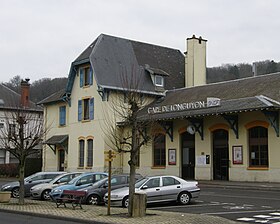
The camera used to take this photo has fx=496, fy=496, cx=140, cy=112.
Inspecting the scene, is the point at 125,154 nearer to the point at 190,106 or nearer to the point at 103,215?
the point at 190,106

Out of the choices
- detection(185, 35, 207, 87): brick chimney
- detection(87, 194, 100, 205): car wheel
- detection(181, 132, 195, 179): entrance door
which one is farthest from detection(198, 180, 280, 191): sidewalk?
detection(185, 35, 207, 87): brick chimney

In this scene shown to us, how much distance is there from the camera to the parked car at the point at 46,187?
2402 cm

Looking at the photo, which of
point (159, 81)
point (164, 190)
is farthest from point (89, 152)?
point (164, 190)

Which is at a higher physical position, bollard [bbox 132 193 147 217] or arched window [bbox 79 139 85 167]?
arched window [bbox 79 139 85 167]

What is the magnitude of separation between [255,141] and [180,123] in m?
6.71

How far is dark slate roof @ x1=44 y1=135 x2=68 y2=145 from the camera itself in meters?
46.3

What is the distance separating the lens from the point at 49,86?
68.5m

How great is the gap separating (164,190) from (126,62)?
25615 mm

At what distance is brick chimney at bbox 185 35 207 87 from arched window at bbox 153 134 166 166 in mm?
9503

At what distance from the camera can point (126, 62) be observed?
4428cm

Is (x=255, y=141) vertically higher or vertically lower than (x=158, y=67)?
lower

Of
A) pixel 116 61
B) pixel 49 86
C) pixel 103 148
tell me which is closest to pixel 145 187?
pixel 103 148

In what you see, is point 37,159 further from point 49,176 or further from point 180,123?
point 49,176

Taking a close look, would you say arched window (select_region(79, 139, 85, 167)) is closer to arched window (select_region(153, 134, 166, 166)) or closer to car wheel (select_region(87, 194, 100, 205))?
arched window (select_region(153, 134, 166, 166))
